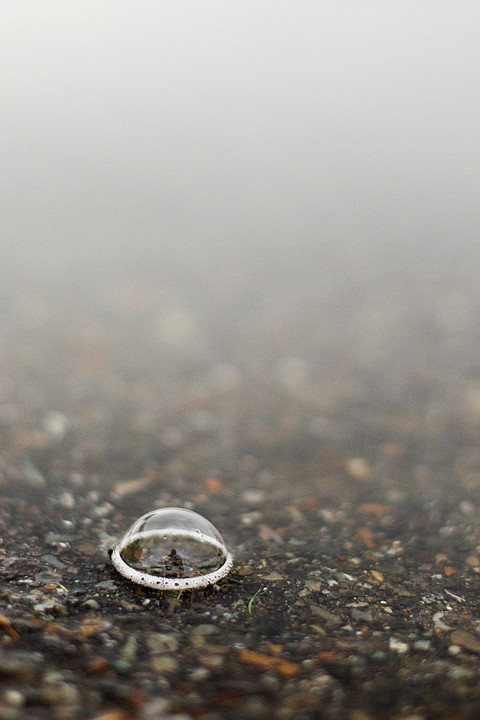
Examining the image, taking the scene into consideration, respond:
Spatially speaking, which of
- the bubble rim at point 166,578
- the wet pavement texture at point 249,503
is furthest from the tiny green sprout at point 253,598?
the bubble rim at point 166,578

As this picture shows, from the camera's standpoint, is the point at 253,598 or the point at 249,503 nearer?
the point at 253,598

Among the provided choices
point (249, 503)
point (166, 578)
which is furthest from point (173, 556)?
point (249, 503)

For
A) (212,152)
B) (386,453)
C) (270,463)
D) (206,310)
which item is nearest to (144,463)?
(270,463)

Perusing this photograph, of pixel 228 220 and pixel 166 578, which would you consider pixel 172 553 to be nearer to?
pixel 166 578

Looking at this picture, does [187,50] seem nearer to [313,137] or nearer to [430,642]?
[313,137]

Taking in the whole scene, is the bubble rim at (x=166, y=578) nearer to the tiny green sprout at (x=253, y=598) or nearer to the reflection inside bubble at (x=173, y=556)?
the reflection inside bubble at (x=173, y=556)
